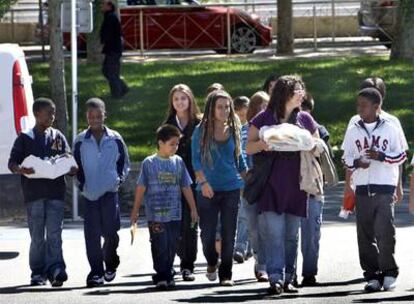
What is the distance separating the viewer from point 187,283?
42.3ft

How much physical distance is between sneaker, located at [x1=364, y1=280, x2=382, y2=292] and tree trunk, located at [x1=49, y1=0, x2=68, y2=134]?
850cm

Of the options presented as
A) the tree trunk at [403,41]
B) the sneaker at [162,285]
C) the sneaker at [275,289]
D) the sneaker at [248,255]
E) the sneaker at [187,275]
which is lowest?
the sneaker at [248,255]

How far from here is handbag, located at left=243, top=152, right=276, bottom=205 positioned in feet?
38.9

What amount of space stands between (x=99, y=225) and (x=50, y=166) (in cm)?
→ 67

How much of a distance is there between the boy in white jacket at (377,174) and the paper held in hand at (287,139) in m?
0.58

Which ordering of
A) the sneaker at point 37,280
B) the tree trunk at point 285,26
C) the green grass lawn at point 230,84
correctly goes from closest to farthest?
the sneaker at point 37,280
the green grass lawn at point 230,84
the tree trunk at point 285,26

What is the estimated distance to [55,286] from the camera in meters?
12.8

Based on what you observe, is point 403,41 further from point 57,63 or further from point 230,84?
point 57,63

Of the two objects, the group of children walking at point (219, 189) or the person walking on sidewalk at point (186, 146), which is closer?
the group of children walking at point (219, 189)

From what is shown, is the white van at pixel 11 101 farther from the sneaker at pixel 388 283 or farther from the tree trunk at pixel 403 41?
the tree trunk at pixel 403 41

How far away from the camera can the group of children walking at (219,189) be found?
11.9 m

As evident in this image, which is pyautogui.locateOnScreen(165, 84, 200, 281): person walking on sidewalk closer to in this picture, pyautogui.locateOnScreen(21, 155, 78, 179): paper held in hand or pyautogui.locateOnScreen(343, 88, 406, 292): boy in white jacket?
pyautogui.locateOnScreen(21, 155, 78, 179): paper held in hand

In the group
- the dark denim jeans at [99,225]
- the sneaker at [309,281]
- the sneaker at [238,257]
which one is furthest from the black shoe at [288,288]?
the sneaker at [238,257]

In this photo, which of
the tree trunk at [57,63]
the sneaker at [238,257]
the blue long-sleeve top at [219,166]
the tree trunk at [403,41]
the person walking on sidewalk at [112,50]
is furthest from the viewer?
the tree trunk at [403,41]
